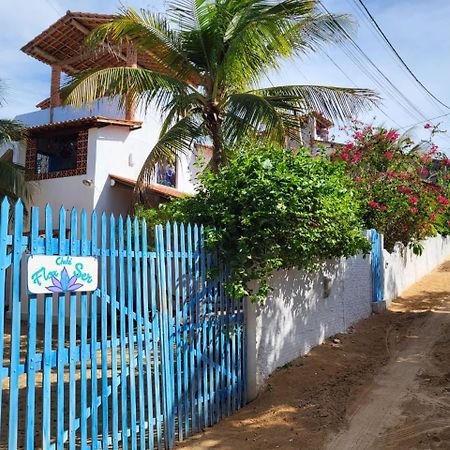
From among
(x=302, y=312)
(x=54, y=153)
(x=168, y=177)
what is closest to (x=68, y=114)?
(x=54, y=153)

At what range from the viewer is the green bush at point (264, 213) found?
5367 mm

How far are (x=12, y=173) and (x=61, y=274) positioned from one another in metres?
11.1

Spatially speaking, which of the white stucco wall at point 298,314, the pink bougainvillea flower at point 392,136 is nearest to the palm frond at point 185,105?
the white stucco wall at point 298,314

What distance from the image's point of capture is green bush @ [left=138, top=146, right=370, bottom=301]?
17.6ft

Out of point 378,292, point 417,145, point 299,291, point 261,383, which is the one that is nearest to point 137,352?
point 261,383

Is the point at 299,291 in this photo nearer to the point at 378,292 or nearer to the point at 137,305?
the point at 137,305

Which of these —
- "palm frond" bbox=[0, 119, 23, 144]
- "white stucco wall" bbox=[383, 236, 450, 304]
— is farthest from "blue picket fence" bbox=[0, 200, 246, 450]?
"palm frond" bbox=[0, 119, 23, 144]

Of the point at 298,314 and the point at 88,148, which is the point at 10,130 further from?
the point at 298,314

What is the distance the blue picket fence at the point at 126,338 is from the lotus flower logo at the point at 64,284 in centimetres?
7

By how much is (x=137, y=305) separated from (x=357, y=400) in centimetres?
313

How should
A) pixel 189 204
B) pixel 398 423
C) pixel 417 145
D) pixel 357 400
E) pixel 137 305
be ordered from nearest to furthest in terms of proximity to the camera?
pixel 137 305
pixel 398 423
pixel 357 400
pixel 189 204
pixel 417 145

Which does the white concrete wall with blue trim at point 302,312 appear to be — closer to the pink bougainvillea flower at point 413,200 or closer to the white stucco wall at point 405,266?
the white stucco wall at point 405,266

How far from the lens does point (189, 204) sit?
6.07 m

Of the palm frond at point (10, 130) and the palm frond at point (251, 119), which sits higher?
the palm frond at point (10, 130)
